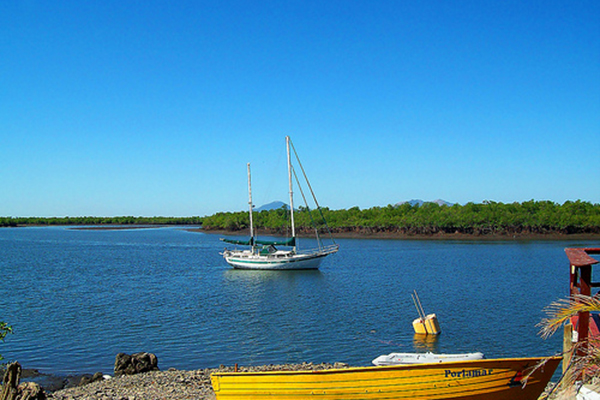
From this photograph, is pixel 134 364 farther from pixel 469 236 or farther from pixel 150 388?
pixel 469 236

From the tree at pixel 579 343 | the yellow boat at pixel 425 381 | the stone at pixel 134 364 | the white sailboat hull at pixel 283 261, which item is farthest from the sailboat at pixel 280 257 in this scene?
the tree at pixel 579 343

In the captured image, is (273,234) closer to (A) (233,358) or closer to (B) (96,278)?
(B) (96,278)

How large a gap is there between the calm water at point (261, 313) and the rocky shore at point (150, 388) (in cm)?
276

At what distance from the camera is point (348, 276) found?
54344 mm

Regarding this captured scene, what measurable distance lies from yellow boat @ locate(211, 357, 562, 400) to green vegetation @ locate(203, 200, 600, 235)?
128 meters

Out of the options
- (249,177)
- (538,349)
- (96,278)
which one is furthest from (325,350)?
(249,177)

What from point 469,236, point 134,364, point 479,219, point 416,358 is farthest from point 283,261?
point 479,219

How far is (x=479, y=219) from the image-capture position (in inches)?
5359

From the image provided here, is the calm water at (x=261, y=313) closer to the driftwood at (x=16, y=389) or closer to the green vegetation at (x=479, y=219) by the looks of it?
the driftwood at (x=16, y=389)

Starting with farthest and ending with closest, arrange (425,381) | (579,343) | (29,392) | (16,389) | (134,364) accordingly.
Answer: (134,364) → (425,381) → (29,392) → (16,389) → (579,343)

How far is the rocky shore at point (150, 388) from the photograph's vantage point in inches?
627

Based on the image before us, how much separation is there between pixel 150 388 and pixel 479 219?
131 m

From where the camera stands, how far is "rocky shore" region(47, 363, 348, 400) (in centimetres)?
1591

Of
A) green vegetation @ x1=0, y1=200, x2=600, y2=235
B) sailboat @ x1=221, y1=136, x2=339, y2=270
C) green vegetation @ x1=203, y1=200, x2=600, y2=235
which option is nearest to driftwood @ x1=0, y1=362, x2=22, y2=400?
sailboat @ x1=221, y1=136, x2=339, y2=270
